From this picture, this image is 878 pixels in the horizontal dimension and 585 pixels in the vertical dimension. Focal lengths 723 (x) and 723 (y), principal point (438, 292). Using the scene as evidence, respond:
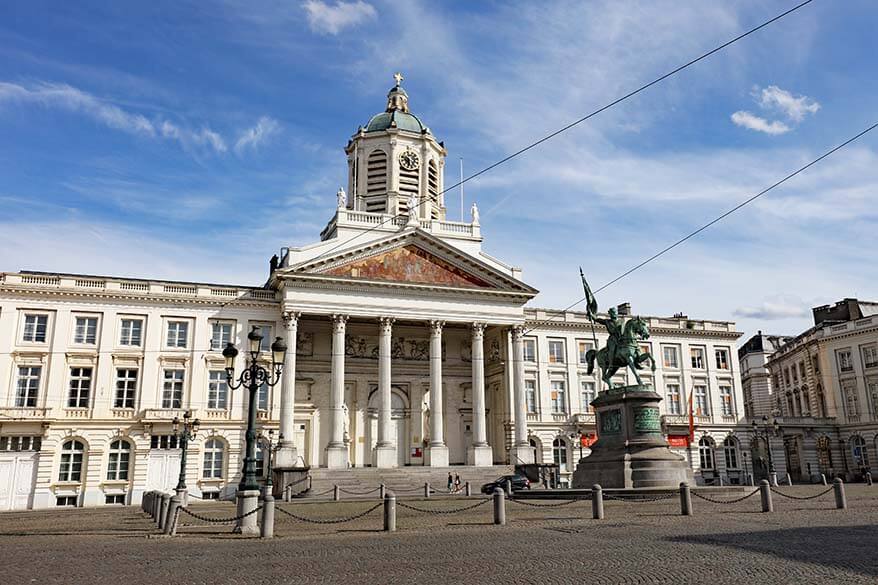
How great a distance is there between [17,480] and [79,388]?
604 centimetres

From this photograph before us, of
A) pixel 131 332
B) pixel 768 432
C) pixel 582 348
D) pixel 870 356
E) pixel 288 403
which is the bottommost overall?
pixel 768 432

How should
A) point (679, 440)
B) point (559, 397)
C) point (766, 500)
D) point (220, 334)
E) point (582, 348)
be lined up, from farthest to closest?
point (582, 348)
point (679, 440)
point (559, 397)
point (220, 334)
point (766, 500)

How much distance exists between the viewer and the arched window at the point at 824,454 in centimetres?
6041

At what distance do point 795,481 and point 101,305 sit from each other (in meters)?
54.2

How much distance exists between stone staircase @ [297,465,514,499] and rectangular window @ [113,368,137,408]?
12.4 meters

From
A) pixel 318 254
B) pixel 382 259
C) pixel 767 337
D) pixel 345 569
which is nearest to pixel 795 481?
pixel 767 337

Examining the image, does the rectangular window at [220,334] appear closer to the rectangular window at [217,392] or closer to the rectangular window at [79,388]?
the rectangular window at [217,392]

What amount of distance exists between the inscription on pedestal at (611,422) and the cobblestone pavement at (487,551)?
644 centimetres

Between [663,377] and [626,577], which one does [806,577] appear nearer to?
[626,577]

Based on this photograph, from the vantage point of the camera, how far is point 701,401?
59.1m

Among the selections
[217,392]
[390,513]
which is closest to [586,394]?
[217,392]

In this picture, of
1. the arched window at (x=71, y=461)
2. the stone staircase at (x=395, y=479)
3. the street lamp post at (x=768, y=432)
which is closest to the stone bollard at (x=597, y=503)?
the stone staircase at (x=395, y=479)

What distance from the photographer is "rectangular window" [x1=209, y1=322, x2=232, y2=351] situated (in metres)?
47.1

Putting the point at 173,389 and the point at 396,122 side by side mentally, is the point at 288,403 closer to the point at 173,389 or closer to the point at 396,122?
the point at 173,389
